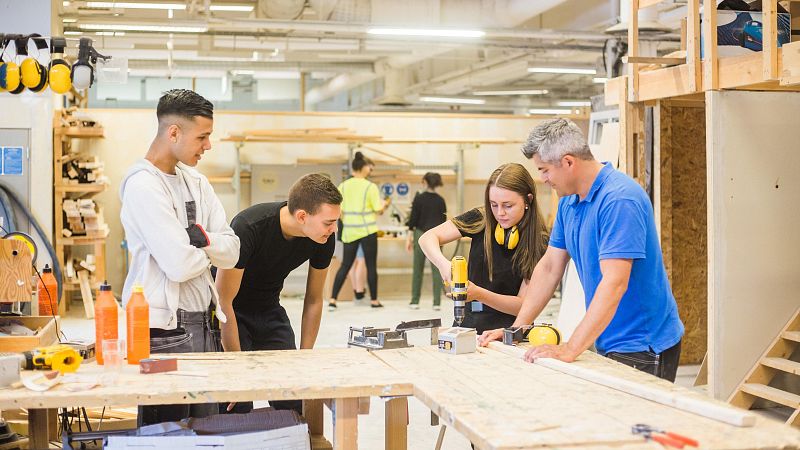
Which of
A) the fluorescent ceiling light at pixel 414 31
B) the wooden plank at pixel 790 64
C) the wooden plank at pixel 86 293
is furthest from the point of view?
the fluorescent ceiling light at pixel 414 31

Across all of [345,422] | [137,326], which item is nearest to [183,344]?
[137,326]

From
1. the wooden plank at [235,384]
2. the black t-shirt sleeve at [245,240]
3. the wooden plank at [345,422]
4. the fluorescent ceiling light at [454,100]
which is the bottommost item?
the wooden plank at [345,422]

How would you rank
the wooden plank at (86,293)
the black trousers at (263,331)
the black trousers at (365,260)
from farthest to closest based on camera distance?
1. the black trousers at (365,260)
2. the wooden plank at (86,293)
3. the black trousers at (263,331)

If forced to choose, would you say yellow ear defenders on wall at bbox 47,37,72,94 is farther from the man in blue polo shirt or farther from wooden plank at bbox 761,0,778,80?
wooden plank at bbox 761,0,778,80

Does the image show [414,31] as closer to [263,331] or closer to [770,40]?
[770,40]

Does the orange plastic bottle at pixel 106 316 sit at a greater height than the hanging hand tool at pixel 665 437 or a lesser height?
greater

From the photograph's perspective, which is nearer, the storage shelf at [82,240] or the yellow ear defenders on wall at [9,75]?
the yellow ear defenders on wall at [9,75]

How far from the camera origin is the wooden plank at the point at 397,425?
297 cm

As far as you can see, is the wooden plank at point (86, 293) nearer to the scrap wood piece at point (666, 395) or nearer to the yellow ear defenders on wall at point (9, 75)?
the yellow ear defenders on wall at point (9, 75)

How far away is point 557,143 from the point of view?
3.00m

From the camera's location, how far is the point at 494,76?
47.8 feet

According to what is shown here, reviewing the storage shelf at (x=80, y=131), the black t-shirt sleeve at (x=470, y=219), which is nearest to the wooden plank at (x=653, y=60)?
the black t-shirt sleeve at (x=470, y=219)

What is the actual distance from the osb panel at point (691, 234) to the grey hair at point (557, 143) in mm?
4202

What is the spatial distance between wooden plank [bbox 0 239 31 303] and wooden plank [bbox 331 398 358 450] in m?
1.70
